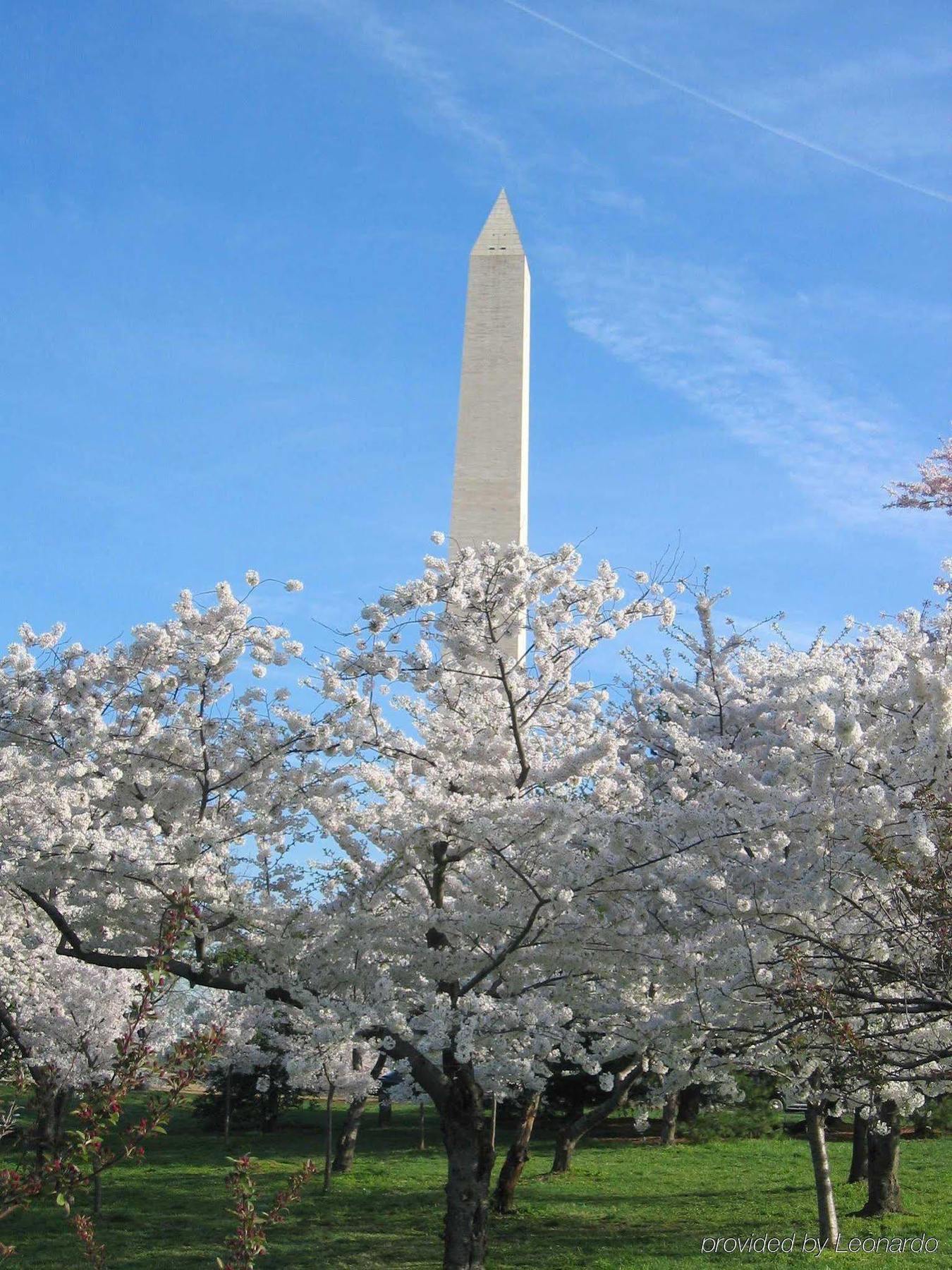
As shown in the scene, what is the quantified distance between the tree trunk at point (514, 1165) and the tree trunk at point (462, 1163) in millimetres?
5475

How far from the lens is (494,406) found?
1850 cm

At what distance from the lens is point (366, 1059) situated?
65.6ft

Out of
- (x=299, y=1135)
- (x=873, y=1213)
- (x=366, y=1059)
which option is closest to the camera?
(x=873, y=1213)

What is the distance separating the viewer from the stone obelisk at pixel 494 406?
18.1 metres

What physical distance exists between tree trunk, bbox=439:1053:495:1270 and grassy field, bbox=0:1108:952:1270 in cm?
257

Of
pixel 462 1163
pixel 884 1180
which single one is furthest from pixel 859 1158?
pixel 462 1163

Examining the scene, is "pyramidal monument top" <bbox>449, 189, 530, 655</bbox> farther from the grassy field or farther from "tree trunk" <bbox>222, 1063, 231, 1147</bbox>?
"tree trunk" <bbox>222, 1063, 231, 1147</bbox>

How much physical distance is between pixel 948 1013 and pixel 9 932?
1436cm

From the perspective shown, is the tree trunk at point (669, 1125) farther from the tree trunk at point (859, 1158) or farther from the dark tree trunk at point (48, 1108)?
the dark tree trunk at point (48, 1108)

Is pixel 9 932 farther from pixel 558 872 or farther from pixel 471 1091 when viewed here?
pixel 558 872

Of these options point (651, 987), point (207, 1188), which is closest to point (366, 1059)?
point (207, 1188)

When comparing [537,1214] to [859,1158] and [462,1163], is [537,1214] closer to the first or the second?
[859,1158]

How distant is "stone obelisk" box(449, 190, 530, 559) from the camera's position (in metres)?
18.1

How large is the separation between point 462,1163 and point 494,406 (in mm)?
11867
